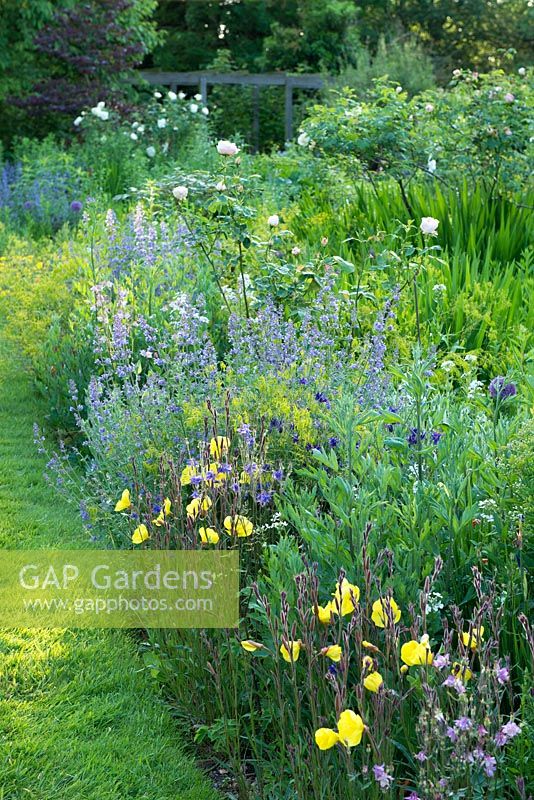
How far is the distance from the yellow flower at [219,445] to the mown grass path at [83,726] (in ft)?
2.65

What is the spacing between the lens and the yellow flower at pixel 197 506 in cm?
268

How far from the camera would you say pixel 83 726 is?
276 cm

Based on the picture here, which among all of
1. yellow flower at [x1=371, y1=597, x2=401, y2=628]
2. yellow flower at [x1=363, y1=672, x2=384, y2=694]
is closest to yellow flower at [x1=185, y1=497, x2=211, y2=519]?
yellow flower at [x1=371, y1=597, x2=401, y2=628]

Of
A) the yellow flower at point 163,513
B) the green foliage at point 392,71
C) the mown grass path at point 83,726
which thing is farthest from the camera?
the green foliage at point 392,71

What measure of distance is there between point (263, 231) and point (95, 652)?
4.06 m

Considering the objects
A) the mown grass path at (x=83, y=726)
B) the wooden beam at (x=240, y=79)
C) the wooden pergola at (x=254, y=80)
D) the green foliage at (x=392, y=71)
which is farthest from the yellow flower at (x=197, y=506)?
the wooden beam at (x=240, y=79)

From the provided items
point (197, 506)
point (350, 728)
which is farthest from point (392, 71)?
point (350, 728)

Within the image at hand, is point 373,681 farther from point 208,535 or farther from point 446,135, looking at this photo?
point 446,135

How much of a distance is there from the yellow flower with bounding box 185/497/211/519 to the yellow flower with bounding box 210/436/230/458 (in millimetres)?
195

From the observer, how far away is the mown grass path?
2525mm

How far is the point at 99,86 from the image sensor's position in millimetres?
15766

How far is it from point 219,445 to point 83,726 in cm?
97

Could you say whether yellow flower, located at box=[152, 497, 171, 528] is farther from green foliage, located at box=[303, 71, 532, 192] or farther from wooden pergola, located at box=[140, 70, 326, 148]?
wooden pergola, located at box=[140, 70, 326, 148]

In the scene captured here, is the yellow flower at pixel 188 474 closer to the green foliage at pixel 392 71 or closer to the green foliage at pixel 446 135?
the green foliage at pixel 446 135
